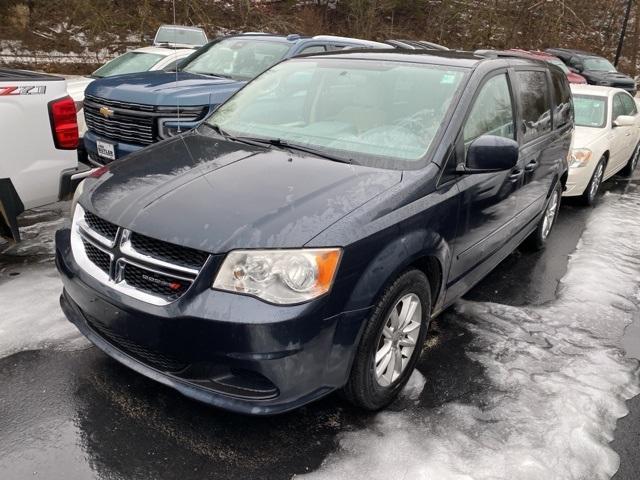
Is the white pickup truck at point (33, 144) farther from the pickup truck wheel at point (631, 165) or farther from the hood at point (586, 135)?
the pickup truck wheel at point (631, 165)

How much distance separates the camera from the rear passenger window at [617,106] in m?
7.86

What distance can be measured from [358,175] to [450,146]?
0.60 meters

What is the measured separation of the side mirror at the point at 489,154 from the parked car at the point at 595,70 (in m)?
19.5

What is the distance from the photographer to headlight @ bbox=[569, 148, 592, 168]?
669 cm

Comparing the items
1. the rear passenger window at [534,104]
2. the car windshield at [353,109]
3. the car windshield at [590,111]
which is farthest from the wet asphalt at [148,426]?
the car windshield at [590,111]

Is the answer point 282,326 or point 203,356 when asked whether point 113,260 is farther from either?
point 282,326

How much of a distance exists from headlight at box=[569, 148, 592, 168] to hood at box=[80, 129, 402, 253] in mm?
4722

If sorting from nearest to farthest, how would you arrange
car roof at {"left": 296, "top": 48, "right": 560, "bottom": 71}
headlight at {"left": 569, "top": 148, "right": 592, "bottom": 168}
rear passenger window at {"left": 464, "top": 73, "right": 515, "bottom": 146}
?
rear passenger window at {"left": 464, "top": 73, "right": 515, "bottom": 146}
car roof at {"left": 296, "top": 48, "right": 560, "bottom": 71}
headlight at {"left": 569, "top": 148, "right": 592, "bottom": 168}

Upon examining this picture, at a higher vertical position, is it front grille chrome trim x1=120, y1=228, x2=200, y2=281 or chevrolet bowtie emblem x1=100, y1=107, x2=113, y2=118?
front grille chrome trim x1=120, y1=228, x2=200, y2=281

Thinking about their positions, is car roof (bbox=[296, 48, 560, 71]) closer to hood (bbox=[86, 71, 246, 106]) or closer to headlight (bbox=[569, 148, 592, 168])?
hood (bbox=[86, 71, 246, 106])

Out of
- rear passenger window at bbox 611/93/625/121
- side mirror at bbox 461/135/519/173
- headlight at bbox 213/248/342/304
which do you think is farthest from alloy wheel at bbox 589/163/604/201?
headlight at bbox 213/248/342/304

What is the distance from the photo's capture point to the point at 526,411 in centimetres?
297

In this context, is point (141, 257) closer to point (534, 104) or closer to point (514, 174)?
point (514, 174)

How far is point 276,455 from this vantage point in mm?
2561
